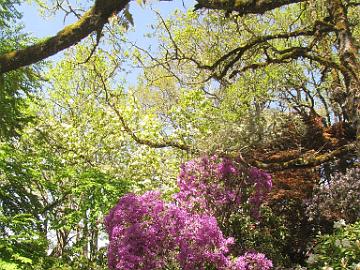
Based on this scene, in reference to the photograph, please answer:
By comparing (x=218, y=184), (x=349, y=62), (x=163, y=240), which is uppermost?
(x=349, y=62)

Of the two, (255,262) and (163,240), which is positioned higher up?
(163,240)

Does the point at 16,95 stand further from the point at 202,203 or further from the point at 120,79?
the point at 120,79

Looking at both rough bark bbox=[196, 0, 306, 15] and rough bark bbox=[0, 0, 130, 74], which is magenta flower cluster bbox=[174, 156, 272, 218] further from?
rough bark bbox=[0, 0, 130, 74]

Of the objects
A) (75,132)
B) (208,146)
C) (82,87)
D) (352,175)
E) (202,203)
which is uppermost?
(82,87)

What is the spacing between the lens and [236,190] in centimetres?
960

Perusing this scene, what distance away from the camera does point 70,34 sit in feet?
16.4

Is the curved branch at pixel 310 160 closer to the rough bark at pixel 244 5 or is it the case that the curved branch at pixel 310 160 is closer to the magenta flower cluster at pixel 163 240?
the magenta flower cluster at pixel 163 240

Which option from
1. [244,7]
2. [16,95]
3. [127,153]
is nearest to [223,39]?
[127,153]

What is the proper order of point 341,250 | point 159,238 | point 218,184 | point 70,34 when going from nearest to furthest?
1. point 70,34
2. point 341,250
3. point 159,238
4. point 218,184

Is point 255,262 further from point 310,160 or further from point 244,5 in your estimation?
point 244,5

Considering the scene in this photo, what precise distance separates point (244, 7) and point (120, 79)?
13987 millimetres

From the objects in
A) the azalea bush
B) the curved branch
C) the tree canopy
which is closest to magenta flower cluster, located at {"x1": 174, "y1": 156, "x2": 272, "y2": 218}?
the tree canopy

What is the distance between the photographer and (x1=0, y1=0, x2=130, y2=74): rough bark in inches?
195

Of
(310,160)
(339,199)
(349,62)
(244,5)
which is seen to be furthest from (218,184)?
(244,5)
